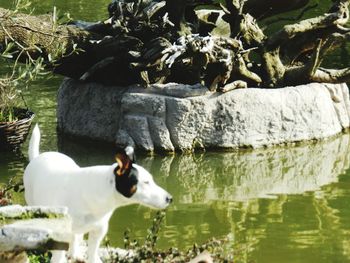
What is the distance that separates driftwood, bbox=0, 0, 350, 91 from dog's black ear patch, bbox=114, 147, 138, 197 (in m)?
5.22

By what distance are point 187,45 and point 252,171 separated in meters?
1.55

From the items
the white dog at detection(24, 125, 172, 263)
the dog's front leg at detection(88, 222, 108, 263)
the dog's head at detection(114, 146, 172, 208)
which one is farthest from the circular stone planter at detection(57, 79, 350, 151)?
the dog's head at detection(114, 146, 172, 208)

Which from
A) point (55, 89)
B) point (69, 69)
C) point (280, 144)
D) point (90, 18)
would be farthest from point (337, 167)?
point (90, 18)

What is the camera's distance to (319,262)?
22.0ft

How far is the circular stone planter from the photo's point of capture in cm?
992

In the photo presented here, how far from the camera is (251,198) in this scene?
855 cm

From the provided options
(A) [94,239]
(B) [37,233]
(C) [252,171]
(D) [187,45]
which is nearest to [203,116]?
(D) [187,45]

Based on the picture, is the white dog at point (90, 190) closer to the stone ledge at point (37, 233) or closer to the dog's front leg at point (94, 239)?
the dog's front leg at point (94, 239)

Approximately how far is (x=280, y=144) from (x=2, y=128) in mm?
2877

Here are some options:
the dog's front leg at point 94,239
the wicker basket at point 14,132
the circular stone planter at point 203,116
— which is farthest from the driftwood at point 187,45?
the dog's front leg at point 94,239

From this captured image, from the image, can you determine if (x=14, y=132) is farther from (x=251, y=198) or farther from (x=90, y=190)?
(x=90, y=190)

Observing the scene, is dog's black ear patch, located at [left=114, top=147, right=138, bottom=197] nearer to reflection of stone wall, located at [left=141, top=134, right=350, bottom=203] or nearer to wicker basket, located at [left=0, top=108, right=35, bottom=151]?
reflection of stone wall, located at [left=141, top=134, right=350, bottom=203]

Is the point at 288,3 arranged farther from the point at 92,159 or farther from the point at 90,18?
the point at 90,18

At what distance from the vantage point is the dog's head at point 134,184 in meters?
4.75
